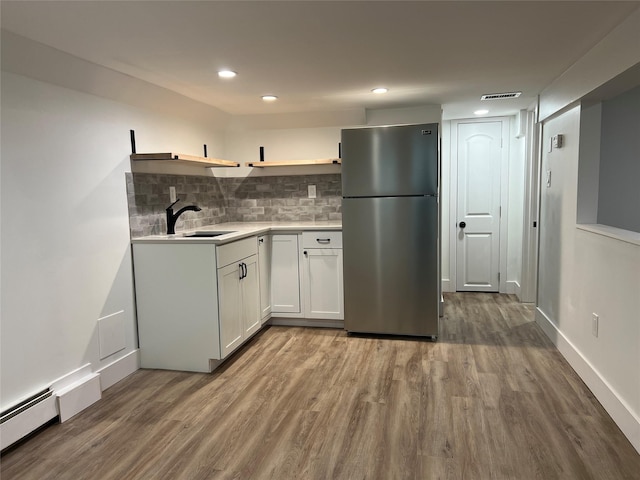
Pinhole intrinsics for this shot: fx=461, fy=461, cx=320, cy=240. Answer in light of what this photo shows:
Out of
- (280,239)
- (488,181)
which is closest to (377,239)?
(280,239)

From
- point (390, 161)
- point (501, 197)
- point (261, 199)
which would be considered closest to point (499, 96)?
point (390, 161)

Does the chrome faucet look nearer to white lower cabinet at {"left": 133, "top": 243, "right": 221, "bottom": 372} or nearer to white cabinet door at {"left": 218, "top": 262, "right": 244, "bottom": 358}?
white lower cabinet at {"left": 133, "top": 243, "right": 221, "bottom": 372}

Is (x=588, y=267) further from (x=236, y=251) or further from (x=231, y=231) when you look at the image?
(x=231, y=231)

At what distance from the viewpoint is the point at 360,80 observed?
3215 millimetres

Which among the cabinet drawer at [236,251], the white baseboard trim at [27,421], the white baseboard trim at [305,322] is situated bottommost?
the white baseboard trim at [305,322]

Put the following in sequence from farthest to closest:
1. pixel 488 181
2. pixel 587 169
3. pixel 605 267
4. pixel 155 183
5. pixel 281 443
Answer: pixel 488 181 → pixel 155 183 → pixel 587 169 → pixel 605 267 → pixel 281 443

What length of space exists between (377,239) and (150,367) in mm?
1958

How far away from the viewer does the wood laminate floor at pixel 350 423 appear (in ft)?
6.82

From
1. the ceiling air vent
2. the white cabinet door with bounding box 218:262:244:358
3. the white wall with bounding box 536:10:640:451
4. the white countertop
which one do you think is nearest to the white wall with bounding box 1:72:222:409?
the white countertop

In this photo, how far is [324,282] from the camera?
405 cm

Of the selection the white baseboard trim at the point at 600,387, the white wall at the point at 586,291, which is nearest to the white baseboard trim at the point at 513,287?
the white wall at the point at 586,291

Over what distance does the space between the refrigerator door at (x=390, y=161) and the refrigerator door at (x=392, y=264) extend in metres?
0.09

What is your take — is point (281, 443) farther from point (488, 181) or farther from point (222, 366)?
point (488, 181)

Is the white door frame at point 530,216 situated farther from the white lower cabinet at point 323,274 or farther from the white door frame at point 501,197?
the white lower cabinet at point 323,274
